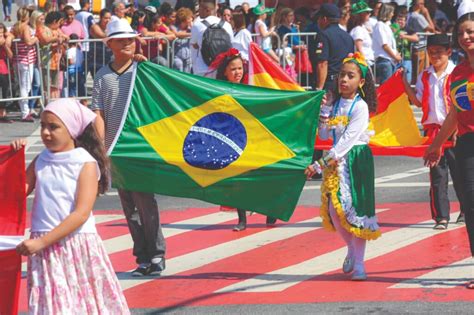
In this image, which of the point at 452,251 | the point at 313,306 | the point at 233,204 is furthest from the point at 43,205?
the point at 452,251

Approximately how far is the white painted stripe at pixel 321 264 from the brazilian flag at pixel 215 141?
0.45 meters

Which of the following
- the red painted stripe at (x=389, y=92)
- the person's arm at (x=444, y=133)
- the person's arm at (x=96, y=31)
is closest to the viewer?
the person's arm at (x=444, y=133)

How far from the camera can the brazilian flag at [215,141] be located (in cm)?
966

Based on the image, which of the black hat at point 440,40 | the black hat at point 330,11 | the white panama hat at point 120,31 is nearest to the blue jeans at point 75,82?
the black hat at point 330,11

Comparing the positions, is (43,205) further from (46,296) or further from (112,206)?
(112,206)

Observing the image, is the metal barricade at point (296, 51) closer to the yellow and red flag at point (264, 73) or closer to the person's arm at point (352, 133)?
the yellow and red flag at point (264, 73)

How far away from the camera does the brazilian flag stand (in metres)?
9.66

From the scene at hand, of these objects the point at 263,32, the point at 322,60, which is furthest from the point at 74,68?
the point at 322,60

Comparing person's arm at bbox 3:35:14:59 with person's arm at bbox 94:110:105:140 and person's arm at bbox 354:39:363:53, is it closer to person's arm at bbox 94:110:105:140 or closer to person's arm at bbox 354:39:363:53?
person's arm at bbox 354:39:363:53

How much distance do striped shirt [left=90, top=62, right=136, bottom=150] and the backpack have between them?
719cm

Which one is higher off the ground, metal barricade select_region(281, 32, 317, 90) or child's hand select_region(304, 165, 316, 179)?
child's hand select_region(304, 165, 316, 179)

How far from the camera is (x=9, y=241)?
7.11 metres

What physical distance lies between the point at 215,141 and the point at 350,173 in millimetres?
1219

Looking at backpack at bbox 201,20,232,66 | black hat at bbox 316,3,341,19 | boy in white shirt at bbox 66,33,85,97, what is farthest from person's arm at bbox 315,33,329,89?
boy in white shirt at bbox 66,33,85,97
